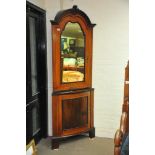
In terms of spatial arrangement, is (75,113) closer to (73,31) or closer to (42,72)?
(42,72)

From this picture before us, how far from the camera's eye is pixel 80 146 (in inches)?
145

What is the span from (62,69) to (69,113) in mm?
744

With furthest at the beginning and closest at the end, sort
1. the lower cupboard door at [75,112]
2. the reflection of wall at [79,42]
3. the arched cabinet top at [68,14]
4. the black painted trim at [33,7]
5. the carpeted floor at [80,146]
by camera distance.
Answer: the reflection of wall at [79,42]
the lower cupboard door at [75,112]
the arched cabinet top at [68,14]
the carpeted floor at [80,146]
the black painted trim at [33,7]

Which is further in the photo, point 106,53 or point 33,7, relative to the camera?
point 106,53

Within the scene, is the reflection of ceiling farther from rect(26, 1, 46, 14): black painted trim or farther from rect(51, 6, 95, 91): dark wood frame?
rect(26, 1, 46, 14): black painted trim

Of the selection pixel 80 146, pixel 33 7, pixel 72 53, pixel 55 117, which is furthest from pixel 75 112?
pixel 33 7

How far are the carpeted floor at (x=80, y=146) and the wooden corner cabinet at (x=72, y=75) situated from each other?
5.8 inches

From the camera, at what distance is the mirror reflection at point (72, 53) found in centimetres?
372

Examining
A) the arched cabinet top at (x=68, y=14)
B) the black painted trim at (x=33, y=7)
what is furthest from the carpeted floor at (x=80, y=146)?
the black painted trim at (x=33, y=7)

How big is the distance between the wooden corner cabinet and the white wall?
168mm

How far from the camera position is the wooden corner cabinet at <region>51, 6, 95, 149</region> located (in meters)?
3.61

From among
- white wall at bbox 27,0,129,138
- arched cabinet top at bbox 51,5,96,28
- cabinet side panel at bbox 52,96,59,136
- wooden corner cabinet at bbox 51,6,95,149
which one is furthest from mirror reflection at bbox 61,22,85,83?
cabinet side panel at bbox 52,96,59,136

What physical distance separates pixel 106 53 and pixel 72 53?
0.61 metres

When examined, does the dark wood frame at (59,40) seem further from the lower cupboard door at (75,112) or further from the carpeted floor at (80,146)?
the carpeted floor at (80,146)
